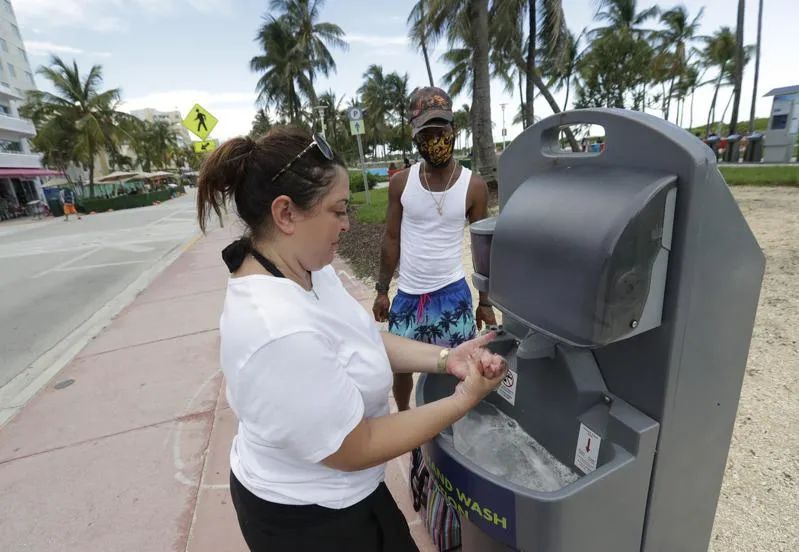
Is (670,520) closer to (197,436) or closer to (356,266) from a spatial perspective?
A: (197,436)

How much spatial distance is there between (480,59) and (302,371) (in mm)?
10477

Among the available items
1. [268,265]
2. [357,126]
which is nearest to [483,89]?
[357,126]

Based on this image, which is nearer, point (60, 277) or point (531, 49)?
point (60, 277)

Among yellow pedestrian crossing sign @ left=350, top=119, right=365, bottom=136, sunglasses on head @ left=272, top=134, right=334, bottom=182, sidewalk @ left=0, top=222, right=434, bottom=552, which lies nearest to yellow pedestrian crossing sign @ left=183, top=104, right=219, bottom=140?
yellow pedestrian crossing sign @ left=350, top=119, right=365, bottom=136

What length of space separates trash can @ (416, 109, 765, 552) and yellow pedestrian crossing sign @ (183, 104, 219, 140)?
27.8 feet

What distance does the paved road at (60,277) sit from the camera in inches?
198

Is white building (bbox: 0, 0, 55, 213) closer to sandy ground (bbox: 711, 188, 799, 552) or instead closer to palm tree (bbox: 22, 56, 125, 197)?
palm tree (bbox: 22, 56, 125, 197)

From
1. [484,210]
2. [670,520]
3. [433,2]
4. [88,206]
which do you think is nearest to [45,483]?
[484,210]

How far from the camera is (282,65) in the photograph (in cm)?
2344

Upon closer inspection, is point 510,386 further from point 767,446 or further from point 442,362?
point 767,446

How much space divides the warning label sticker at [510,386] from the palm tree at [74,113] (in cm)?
3060

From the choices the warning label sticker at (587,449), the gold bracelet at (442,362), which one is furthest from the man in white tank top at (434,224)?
the warning label sticker at (587,449)

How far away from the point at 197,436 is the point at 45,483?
77cm

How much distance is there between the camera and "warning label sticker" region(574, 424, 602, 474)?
0.98 meters
